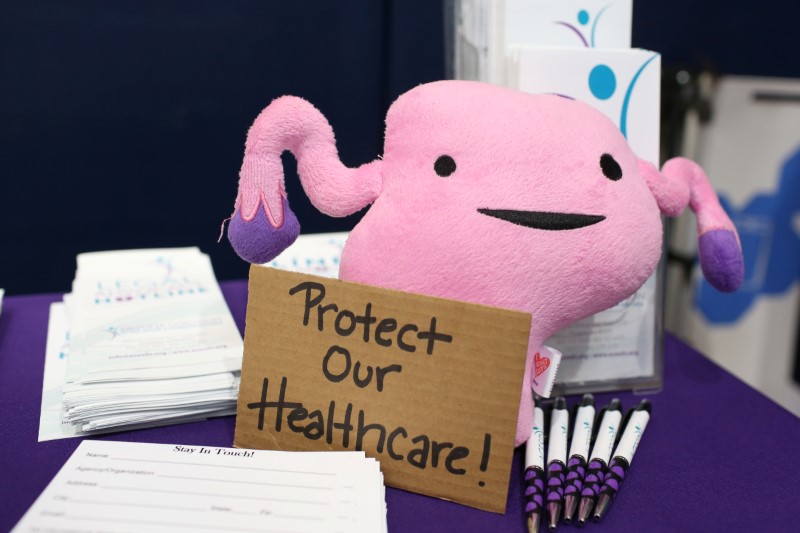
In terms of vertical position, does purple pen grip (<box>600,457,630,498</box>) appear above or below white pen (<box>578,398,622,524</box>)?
below

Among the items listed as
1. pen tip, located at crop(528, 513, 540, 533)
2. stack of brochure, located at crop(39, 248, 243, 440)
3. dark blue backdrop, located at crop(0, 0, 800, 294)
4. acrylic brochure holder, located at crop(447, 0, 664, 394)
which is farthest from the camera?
dark blue backdrop, located at crop(0, 0, 800, 294)

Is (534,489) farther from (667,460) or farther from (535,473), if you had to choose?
(667,460)

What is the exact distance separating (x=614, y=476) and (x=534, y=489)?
0.26ft

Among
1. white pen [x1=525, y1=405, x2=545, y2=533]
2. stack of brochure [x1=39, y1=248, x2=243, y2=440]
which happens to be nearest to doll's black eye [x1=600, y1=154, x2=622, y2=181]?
white pen [x1=525, y1=405, x2=545, y2=533]

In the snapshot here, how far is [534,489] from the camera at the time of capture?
1.79 feet

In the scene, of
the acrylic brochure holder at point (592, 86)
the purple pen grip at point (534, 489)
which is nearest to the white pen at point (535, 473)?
the purple pen grip at point (534, 489)

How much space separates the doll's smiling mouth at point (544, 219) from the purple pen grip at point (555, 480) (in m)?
0.21

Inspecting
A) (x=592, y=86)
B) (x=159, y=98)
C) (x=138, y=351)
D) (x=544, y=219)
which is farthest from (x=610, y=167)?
(x=159, y=98)

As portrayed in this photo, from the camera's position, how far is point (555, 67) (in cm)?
77

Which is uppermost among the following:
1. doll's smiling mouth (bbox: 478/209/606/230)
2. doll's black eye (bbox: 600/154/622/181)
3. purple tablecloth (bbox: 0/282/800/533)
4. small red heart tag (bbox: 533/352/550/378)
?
doll's black eye (bbox: 600/154/622/181)

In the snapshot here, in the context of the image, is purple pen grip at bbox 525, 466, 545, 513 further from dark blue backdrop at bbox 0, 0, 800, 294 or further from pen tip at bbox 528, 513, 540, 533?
dark blue backdrop at bbox 0, 0, 800, 294

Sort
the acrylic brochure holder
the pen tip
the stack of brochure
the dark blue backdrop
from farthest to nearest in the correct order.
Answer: the dark blue backdrop < the acrylic brochure holder < the stack of brochure < the pen tip

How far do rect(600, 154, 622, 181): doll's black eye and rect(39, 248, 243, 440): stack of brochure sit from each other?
419mm

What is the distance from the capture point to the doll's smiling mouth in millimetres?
546
